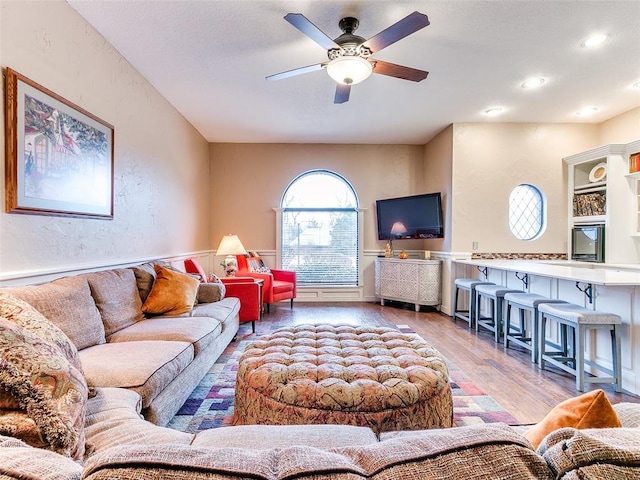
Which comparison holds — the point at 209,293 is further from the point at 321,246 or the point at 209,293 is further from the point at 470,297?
the point at 470,297

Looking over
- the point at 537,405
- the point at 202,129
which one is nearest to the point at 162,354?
the point at 537,405

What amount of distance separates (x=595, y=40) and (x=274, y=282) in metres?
4.61

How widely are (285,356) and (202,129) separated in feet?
14.6

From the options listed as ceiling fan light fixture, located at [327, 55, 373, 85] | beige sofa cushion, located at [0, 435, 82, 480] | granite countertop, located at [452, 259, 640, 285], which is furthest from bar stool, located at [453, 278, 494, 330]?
beige sofa cushion, located at [0, 435, 82, 480]

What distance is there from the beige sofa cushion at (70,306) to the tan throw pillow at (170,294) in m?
0.64

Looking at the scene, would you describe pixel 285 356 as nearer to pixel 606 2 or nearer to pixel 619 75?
pixel 606 2

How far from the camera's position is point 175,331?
2.35 m

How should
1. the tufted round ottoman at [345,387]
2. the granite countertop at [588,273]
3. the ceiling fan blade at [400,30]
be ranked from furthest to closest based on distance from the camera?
the granite countertop at [588,273], the ceiling fan blade at [400,30], the tufted round ottoman at [345,387]

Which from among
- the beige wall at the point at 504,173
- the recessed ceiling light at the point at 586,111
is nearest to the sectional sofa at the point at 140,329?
the beige wall at the point at 504,173

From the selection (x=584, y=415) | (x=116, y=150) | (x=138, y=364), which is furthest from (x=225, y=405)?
(x=116, y=150)

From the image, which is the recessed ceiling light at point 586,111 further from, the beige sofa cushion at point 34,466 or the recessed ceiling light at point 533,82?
the beige sofa cushion at point 34,466

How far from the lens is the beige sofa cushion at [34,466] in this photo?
44 centimetres

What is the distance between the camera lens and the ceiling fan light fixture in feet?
8.49

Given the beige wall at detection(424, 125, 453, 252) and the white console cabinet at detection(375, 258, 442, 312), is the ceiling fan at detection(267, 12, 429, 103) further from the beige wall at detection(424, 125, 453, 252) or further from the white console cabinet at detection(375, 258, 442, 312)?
the white console cabinet at detection(375, 258, 442, 312)
